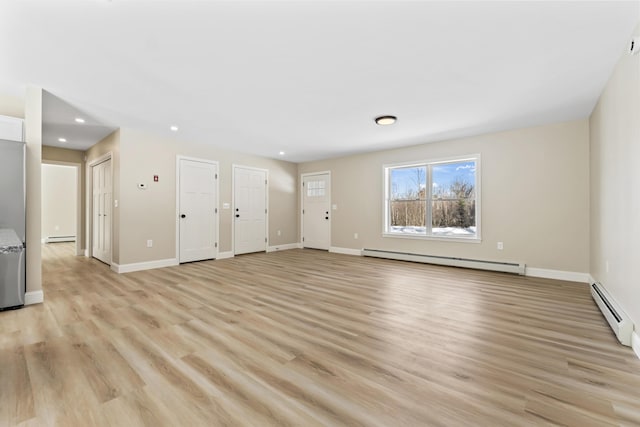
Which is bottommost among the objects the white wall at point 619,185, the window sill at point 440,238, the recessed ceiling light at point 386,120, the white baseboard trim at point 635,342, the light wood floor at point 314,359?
the light wood floor at point 314,359

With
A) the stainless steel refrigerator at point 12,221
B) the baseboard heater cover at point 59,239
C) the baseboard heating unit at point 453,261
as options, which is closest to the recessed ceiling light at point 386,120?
the baseboard heating unit at point 453,261

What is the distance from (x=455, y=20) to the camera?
6.63 ft

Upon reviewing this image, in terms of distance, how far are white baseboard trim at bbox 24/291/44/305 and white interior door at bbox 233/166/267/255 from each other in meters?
3.51

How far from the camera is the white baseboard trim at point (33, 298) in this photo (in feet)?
10.3

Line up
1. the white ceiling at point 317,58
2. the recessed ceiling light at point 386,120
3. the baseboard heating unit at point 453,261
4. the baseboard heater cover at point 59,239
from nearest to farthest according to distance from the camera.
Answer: the white ceiling at point 317,58, the recessed ceiling light at point 386,120, the baseboard heating unit at point 453,261, the baseboard heater cover at point 59,239

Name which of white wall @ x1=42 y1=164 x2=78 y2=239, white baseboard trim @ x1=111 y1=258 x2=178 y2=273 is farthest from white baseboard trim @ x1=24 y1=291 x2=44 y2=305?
white wall @ x1=42 y1=164 x2=78 y2=239

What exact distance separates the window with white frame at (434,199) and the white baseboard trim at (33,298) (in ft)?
18.6

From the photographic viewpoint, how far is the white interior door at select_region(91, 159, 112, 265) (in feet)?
17.3

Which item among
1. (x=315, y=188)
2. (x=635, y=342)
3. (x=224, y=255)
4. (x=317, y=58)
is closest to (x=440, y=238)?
(x=635, y=342)

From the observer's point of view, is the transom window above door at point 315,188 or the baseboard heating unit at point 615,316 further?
the transom window above door at point 315,188

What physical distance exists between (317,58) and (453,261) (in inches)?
172

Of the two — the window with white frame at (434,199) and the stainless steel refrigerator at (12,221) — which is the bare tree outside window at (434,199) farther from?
the stainless steel refrigerator at (12,221)

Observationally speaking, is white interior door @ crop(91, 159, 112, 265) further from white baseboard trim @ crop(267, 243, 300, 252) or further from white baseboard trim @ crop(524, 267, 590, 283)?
white baseboard trim @ crop(524, 267, 590, 283)

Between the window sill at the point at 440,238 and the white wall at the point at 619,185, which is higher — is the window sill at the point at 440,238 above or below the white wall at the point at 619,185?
below
